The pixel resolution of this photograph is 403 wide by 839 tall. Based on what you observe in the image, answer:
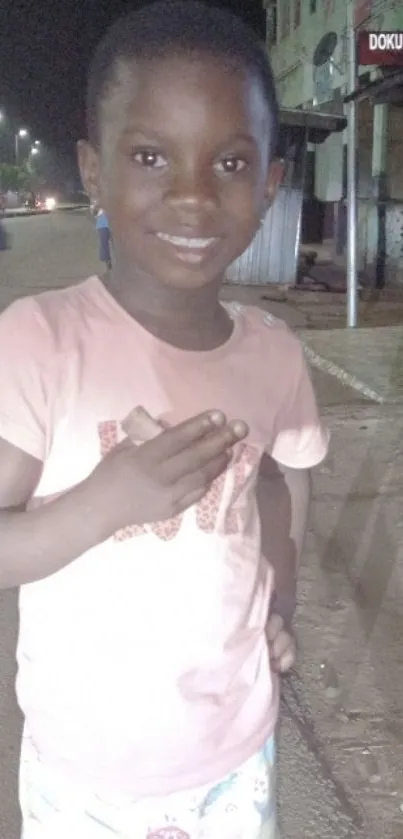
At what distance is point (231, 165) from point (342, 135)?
18303mm

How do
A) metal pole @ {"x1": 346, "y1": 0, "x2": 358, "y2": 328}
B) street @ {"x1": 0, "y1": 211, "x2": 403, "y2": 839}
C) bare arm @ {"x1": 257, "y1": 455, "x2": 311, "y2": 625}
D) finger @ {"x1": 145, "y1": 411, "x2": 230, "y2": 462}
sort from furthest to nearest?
metal pole @ {"x1": 346, "y1": 0, "x2": 358, "y2": 328}, street @ {"x1": 0, "y1": 211, "x2": 403, "y2": 839}, bare arm @ {"x1": 257, "y1": 455, "x2": 311, "y2": 625}, finger @ {"x1": 145, "y1": 411, "x2": 230, "y2": 462}

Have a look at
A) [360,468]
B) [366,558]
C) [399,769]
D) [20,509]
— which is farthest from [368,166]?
[20,509]

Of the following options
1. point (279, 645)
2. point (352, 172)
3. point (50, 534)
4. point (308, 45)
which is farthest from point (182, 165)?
point (308, 45)

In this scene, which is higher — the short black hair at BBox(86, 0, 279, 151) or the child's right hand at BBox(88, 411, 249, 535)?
the short black hair at BBox(86, 0, 279, 151)

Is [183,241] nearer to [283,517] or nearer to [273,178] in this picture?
[273,178]

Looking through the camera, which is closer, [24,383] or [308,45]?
[24,383]

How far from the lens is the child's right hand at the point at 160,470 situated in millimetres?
1102

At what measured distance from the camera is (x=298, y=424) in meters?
1.43

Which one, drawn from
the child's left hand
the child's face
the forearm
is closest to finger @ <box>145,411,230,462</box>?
the forearm

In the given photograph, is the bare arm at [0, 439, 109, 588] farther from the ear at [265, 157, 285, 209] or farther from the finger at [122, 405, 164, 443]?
the ear at [265, 157, 285, 209]

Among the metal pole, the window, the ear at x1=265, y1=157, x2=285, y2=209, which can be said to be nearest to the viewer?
the ear at x1=265, y1=157, x2=285, y2=209

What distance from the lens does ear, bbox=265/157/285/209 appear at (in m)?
1.33

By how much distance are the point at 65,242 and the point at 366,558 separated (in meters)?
19.4

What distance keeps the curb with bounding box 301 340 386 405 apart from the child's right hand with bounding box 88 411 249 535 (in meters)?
4.33
